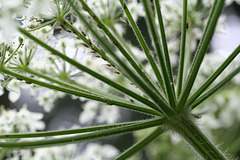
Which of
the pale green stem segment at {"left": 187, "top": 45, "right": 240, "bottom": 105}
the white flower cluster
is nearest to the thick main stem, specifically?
the pale green stem segment at {"left": 187, "top": 45, "right": 240, "bottom": 105}

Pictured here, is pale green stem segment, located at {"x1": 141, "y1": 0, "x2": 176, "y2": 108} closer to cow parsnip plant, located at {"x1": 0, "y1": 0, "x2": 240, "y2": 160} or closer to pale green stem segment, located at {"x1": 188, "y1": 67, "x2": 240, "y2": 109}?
cow parsnip plant, located at {"x1": 0, "y1": 0, "x2": 240, "y2": 160}

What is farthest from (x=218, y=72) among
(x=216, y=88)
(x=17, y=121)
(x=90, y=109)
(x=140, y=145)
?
(x=90, y=109)

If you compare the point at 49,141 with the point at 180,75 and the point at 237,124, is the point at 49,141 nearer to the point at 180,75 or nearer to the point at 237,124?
the point at 180,75

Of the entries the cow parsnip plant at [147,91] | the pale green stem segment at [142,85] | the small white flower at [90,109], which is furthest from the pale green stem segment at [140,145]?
the small white flower at [90,109]

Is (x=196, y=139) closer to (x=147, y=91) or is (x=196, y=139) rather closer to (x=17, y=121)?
(x=147, y=91)

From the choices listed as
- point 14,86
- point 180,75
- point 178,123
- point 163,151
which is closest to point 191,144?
point 178,123

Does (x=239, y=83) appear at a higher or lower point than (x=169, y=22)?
lower

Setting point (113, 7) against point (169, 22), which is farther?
point (169, 22)
